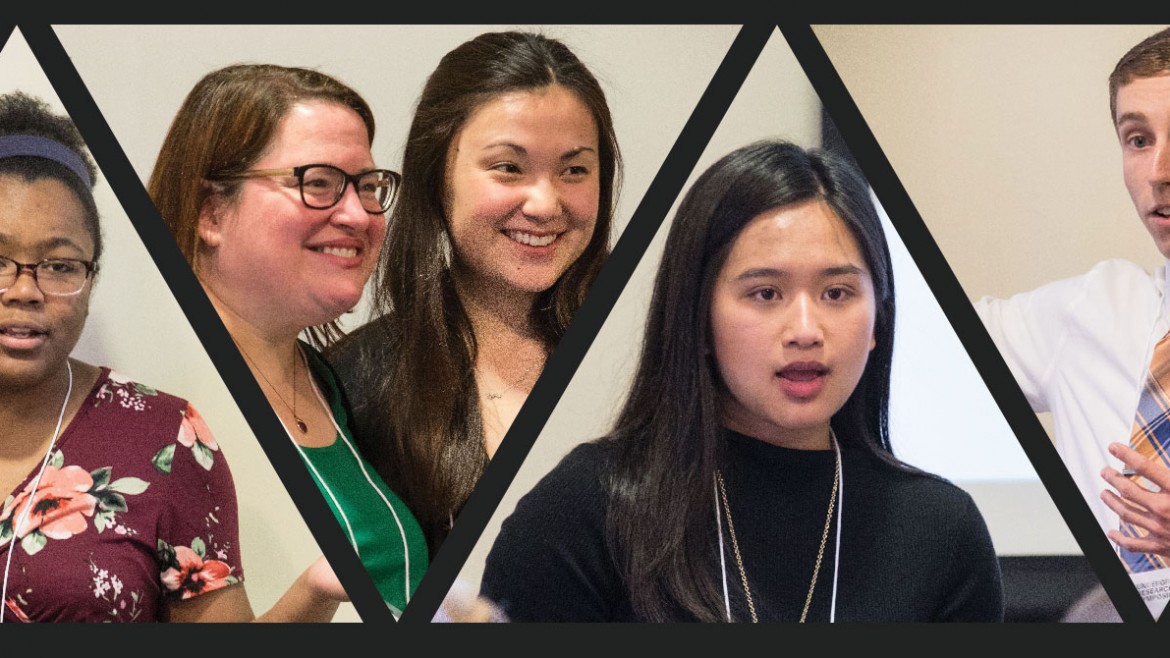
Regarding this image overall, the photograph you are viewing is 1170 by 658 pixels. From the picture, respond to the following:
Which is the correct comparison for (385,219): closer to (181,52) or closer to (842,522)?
(181,52)

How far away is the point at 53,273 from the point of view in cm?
208

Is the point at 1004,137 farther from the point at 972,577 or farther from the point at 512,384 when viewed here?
the point at 512,384

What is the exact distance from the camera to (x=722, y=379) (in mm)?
2041

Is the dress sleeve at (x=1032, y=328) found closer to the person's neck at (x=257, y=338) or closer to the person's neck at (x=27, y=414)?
the person's neck at (x=257, y=338)

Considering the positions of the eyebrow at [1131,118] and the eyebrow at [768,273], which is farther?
the eyebrow at [1131,118]

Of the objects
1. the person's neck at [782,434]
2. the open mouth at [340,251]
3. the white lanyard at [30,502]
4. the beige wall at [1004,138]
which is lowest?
the white lanyard at [30,502]

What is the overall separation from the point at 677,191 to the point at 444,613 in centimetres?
67

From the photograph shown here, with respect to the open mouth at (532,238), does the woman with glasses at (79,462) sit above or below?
below

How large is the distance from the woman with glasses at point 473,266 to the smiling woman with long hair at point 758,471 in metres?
0.13

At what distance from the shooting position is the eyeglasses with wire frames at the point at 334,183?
80.5 inches

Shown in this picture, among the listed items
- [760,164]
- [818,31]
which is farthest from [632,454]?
[818,31]
